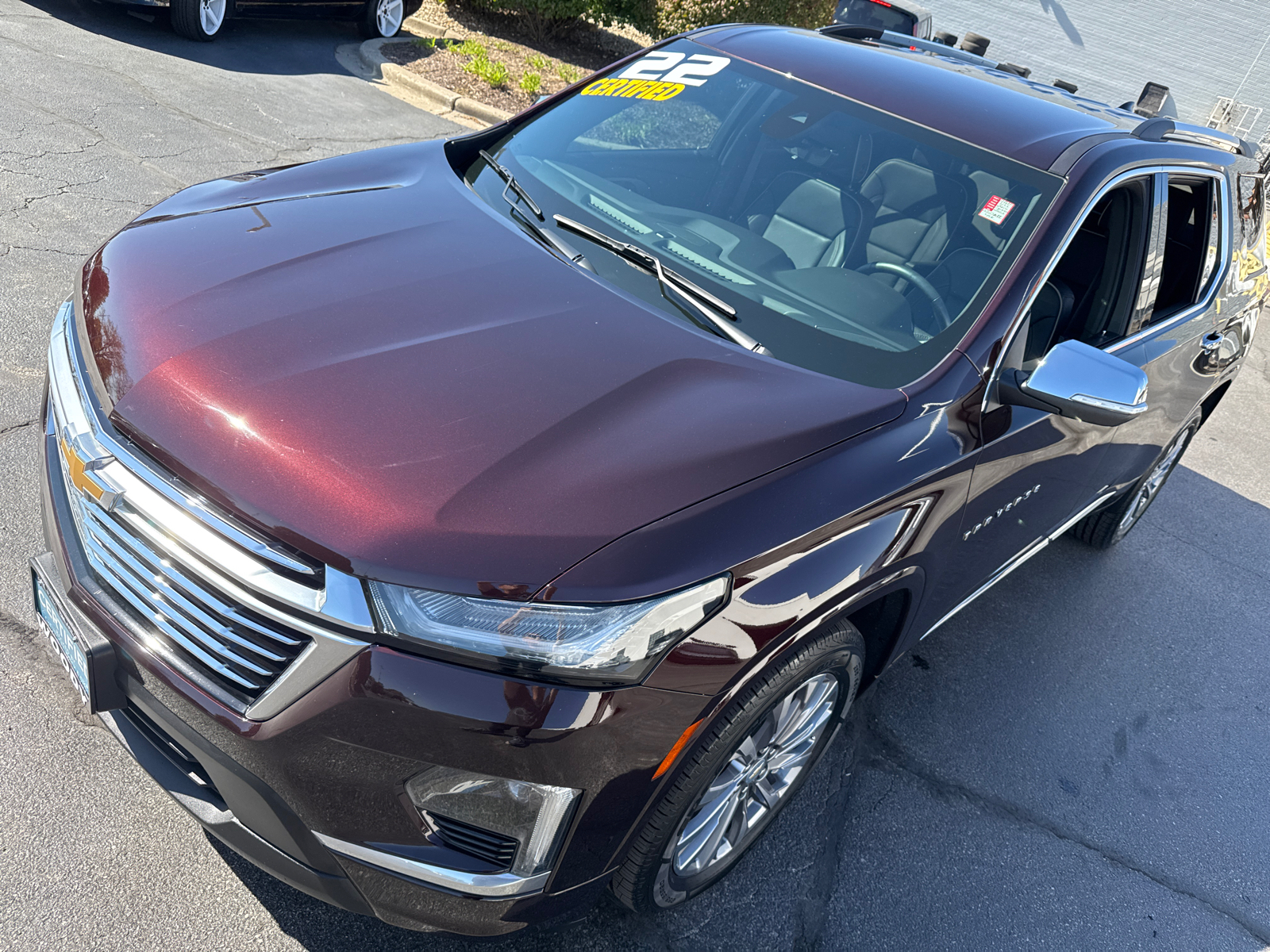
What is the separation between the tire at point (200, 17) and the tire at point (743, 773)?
26.2 feet

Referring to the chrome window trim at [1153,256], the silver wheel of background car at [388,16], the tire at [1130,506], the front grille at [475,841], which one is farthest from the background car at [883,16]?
the front grille at [475,841]

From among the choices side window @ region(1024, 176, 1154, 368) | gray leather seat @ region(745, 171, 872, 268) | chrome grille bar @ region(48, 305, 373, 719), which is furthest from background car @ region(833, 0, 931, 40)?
chrome grille bar @ region(48, 305, 373, 719)

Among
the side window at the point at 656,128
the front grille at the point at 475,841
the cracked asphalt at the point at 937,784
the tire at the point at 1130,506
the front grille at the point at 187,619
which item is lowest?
the cracked asphalt at the point at 937,784

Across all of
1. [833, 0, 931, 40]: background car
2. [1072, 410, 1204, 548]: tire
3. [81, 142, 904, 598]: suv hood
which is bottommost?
[1072, 410, 1204, 548]: tire

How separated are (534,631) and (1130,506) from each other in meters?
3.75

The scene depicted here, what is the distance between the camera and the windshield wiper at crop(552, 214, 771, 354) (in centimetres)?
249

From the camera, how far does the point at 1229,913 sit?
2.96 metres

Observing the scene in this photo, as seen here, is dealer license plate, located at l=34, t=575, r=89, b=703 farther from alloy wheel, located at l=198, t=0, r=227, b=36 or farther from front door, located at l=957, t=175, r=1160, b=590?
alloy wheel, located at l=198, t=0, r=227, b=36

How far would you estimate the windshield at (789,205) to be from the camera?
8.48 feet

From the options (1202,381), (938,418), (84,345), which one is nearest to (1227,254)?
(1202,381)

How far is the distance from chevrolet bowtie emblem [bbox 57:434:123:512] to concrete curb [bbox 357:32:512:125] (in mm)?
6824

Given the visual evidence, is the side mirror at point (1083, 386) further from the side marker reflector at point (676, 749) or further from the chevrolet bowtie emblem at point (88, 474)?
the chevrolet bowtie emblem at point (88, 474)

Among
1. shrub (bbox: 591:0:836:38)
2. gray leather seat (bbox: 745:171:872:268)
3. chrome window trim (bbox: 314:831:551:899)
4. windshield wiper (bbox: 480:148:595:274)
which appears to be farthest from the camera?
shrub (bbox: 591:0:836:38)

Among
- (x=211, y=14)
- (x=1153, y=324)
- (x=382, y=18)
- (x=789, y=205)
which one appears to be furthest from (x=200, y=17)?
(x=1153, y=324)
